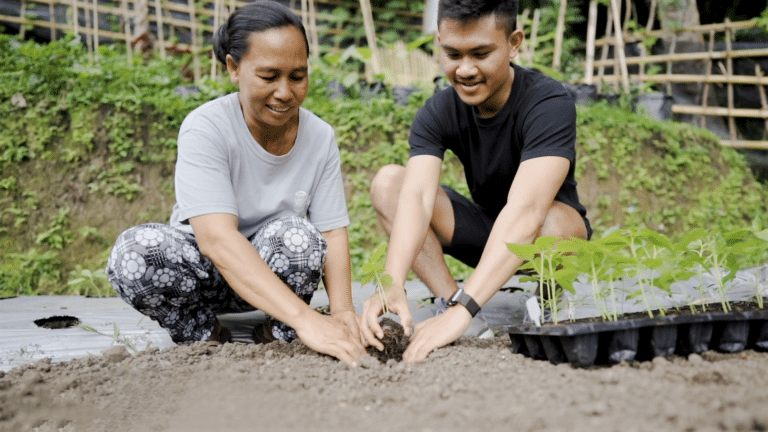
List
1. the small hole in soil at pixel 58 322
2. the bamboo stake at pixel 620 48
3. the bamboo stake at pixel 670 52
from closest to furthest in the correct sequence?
the small hole in soil at pixel 58 322 < the bamboo stake at pixel 620 48 < the bamboo stake at pixel 670 52

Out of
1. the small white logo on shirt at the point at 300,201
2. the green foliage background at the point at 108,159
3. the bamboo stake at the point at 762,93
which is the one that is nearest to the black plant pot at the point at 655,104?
the green foliage background at the point at 108,159

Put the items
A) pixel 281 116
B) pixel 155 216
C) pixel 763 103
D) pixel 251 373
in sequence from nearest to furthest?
pixel 251 373 < pixel 281 116 < pixel 155 216 < pixel 763 103

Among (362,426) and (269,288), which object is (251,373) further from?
(362,426)

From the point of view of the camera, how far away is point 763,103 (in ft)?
20.7

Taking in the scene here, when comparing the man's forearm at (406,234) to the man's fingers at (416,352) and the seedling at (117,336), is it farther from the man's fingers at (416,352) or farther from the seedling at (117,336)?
the seedling at (117,336)

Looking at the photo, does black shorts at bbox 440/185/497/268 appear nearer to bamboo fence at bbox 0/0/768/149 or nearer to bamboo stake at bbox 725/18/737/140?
bamboo fence at bbox 0/0/768/149

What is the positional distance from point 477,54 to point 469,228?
0.83 metres

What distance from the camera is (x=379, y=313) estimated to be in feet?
5.54

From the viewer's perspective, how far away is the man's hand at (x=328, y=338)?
1532 mm

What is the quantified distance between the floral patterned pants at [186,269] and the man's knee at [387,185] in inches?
19.7

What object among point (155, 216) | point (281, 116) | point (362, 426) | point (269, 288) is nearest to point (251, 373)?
point (269, 288)

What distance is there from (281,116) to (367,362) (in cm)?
87

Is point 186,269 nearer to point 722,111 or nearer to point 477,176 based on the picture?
point 477,176

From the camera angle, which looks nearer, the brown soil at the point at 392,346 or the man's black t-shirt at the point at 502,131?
the brown soil at the point at 392,346
